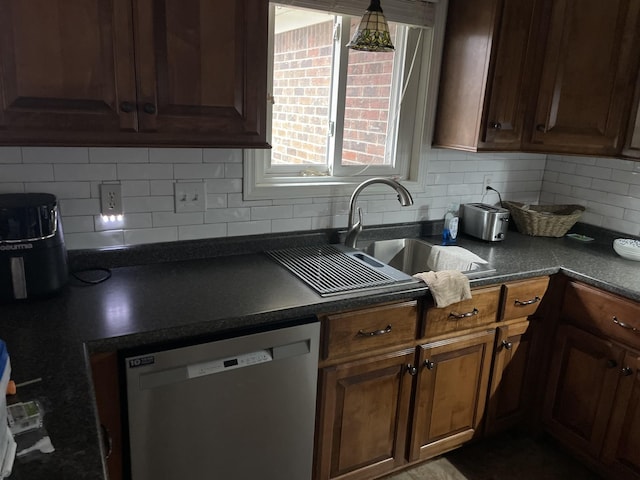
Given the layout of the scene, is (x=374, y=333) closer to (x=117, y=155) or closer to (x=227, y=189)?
(x=227, y=189)

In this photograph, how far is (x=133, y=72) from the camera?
1491mm

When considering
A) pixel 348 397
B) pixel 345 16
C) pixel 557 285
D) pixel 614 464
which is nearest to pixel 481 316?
pixel 557 285

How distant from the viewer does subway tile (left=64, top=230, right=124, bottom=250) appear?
1868mm

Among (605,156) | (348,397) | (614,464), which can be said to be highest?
(605,156)

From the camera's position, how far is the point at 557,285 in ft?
7.32

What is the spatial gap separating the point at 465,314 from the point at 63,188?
1558mm

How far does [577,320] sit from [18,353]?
2059 mm

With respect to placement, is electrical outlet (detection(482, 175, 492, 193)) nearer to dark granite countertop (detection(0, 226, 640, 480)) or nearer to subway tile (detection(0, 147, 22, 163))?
dark granite countertop (detection(0, 226, 640, 480))

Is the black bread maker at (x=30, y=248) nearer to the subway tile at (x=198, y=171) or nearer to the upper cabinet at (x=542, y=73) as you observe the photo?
the subway tile at (x=198, y=171)

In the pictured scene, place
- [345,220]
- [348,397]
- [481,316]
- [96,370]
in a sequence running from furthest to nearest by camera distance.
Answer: [345,220] → [481,316] → [348,397] → [96,370]

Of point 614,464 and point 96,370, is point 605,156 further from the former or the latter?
point 96,370

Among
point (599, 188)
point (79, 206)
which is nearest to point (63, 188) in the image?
point (79, 206)

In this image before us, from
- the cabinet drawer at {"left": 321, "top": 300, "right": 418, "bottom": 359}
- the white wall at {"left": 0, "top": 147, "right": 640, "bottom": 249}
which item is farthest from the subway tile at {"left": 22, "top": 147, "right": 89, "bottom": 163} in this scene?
the cabinet drawer at {"left": 321, "top": 300, "right": 418, "bottom": 359}

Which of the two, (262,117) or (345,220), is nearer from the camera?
(262,117)
